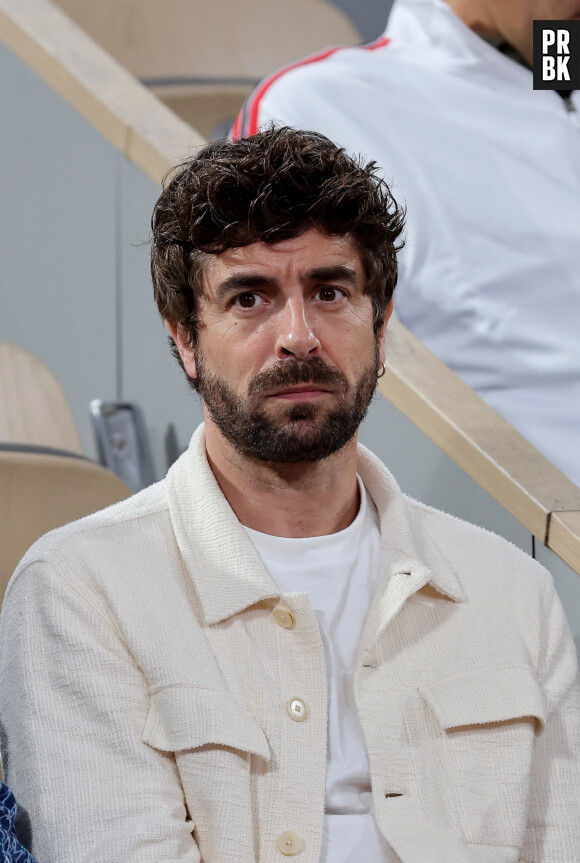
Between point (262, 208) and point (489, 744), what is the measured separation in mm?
548

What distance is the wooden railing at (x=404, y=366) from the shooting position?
158 centimetres

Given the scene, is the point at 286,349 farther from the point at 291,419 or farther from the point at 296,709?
the point at 296,709

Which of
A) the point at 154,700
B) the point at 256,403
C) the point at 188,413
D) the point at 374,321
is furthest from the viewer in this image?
the point at 188,413

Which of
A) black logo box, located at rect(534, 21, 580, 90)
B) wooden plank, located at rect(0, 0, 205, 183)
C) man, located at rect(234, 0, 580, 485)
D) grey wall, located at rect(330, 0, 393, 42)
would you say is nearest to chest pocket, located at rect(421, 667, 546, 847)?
man, located at rect(234, 0, 580, 485)

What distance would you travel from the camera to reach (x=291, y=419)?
1.29 m

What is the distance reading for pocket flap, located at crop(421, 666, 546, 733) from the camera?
4.15 feet

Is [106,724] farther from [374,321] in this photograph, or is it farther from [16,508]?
[16,508]

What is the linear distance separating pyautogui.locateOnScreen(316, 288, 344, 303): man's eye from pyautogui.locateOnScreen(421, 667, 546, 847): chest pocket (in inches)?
15.2

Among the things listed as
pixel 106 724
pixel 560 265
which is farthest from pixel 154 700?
pixel 560 265

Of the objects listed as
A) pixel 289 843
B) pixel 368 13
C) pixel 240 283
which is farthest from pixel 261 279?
pixel 368 13

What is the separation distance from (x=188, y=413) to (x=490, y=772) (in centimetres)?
83

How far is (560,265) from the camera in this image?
2.04m

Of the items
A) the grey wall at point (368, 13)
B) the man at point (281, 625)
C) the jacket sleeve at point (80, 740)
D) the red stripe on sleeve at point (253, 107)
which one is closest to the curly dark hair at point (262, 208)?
the man at point (281, 625)

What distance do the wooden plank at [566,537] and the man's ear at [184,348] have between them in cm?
45
